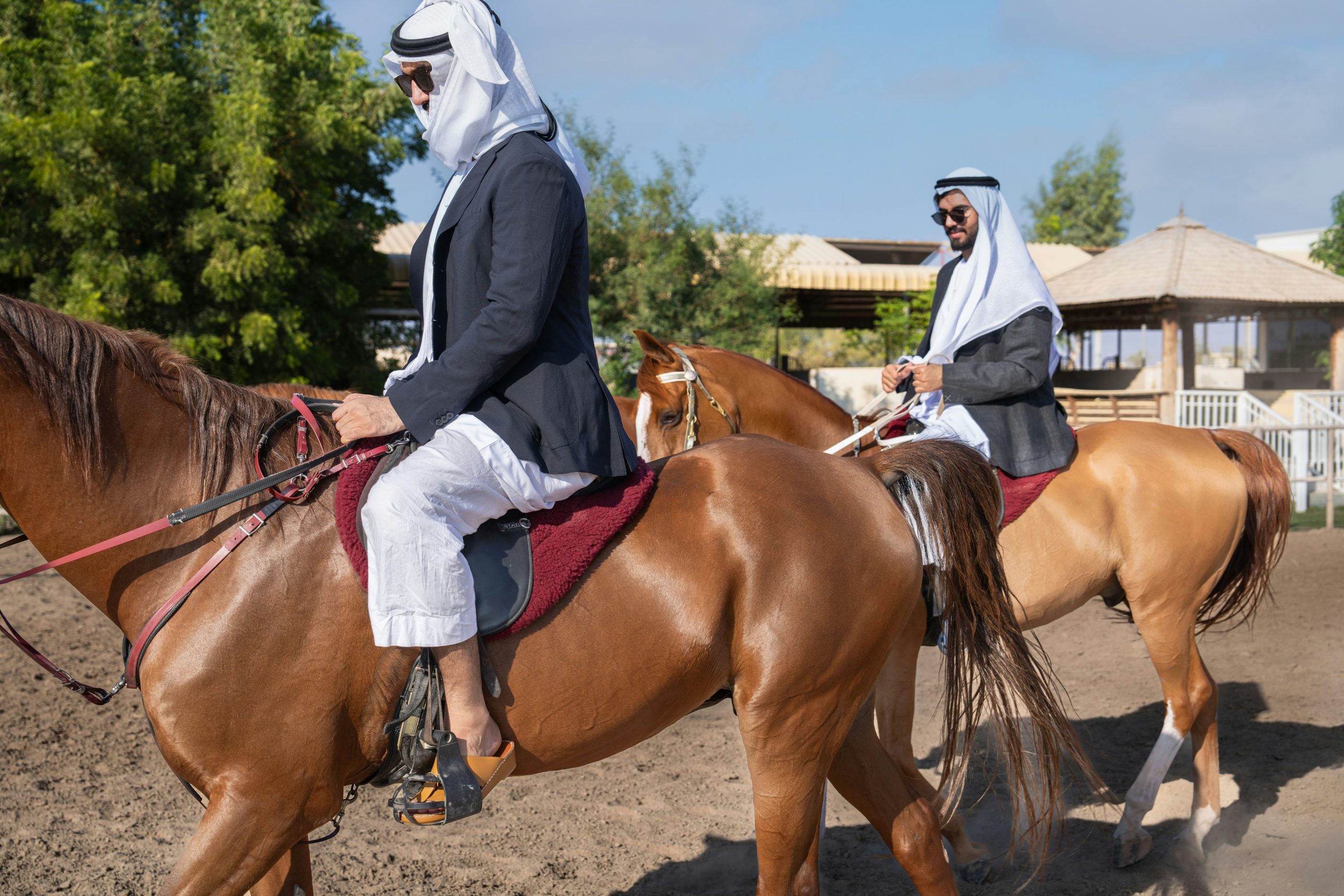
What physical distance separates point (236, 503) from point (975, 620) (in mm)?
2022

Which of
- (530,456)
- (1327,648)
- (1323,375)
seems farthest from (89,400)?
(1323,375)

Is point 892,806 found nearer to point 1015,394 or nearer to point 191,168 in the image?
point 1015,394

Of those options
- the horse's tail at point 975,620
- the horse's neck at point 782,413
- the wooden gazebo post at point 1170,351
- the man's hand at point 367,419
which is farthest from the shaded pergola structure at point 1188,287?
the man's hand at point 367,419

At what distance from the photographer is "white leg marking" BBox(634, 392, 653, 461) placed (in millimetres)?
4242

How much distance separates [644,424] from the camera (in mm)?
4273

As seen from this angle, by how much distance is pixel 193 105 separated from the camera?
11406mm

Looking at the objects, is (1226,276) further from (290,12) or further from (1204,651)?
(290,12)

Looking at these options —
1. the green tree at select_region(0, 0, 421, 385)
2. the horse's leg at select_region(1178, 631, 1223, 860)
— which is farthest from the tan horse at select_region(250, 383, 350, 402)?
the green tree at select_region(0, 0, 421, 385)

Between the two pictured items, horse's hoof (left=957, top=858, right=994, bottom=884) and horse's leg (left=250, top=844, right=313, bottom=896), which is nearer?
horse's leg (left=250, top=844, right=313, bottom=896)

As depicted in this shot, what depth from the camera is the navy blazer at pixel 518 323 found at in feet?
6.81

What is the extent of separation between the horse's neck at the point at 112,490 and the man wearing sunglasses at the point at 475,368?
0.38 m

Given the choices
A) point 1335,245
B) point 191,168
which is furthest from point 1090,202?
point 191,168

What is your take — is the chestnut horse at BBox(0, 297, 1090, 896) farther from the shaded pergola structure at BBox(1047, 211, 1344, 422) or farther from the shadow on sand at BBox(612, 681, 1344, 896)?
the shaded pergola structure at BBox(1047, 211, 1344, 422)

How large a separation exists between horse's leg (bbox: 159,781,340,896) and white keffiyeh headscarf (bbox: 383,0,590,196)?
1.49 metres
